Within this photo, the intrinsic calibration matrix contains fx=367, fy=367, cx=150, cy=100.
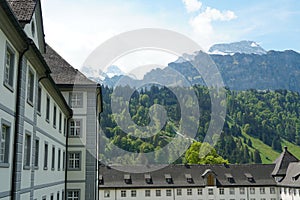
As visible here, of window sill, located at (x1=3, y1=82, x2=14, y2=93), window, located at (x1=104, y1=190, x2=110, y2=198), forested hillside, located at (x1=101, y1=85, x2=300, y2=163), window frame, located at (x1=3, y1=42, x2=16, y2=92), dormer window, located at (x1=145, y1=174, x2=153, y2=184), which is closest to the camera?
window sill, located at (x1=3, y1=82, x2=14, y2=93)

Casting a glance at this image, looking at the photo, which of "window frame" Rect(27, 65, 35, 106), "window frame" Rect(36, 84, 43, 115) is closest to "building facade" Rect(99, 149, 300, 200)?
"window frame" Rect(36, 84, 43, 115)

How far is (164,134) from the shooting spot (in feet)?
328

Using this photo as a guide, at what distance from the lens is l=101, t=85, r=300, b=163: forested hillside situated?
7894cm

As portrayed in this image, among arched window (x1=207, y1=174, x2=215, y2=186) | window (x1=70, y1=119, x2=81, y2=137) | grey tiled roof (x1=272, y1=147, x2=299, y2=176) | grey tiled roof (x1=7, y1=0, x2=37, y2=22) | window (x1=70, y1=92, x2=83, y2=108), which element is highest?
grey tiled roof (x1=7, y1=0, x2=37, y2=22)

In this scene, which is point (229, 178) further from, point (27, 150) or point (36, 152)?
point (27, 150)

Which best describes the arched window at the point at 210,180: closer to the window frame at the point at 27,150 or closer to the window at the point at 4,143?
the window frame at the point at 27,150

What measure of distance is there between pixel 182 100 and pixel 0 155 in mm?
51962

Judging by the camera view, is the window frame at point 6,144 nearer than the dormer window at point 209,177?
Yes

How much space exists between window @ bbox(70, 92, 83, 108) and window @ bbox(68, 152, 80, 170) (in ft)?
11.4

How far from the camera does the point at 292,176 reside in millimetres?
45969

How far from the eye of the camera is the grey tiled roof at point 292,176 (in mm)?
44094

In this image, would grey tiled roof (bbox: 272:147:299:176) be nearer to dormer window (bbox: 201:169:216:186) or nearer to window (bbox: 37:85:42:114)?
dormer window (bbox: 201:169:216:186)

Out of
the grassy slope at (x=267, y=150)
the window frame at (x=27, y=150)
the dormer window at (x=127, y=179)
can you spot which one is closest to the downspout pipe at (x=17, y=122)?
the window frame at (x=27, y=150)

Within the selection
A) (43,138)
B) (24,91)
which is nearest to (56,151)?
(43,138)
